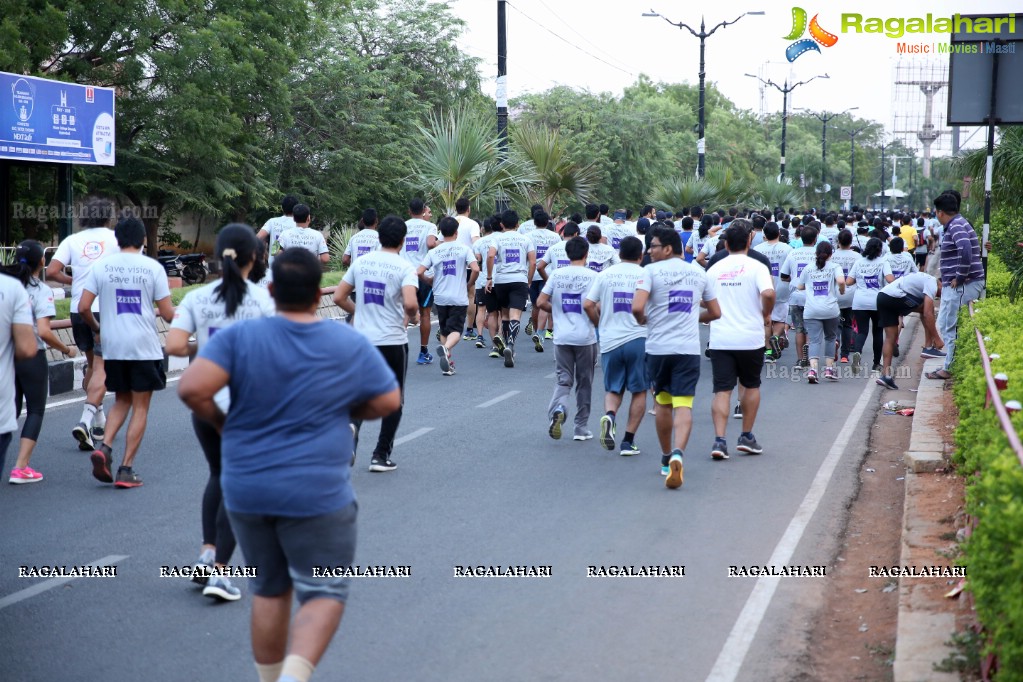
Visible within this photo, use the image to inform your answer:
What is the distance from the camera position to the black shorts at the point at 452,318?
47.4 feet

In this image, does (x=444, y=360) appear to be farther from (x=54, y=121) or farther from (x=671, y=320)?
(x=54, y=121)

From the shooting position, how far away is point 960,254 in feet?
42.5

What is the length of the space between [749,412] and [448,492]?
9.20 ft

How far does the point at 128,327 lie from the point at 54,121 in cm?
1530

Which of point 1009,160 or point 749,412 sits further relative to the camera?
point 1009,160

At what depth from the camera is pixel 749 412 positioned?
958cm

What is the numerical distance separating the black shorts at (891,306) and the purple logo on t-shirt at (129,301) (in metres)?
8.70

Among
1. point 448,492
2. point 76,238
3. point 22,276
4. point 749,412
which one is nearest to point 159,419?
point 76,238

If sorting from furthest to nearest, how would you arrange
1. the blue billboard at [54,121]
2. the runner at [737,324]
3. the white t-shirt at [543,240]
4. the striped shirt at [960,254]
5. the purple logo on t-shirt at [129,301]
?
the blue billboard at [54,121] < the white t-shirt at [543,240] < the striped shirt at [960,254] < the runner at [737,324] < the purple logo on t-shirt at [129,301]

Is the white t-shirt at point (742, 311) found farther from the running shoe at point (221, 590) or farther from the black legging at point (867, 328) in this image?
the black legging at point (867, 328)

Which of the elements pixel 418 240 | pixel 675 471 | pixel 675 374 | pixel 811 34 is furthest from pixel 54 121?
pixel 811 34

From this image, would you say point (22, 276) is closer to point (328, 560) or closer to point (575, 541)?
point (575, 541)

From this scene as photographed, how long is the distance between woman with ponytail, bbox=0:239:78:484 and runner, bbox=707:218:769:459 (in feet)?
16.5

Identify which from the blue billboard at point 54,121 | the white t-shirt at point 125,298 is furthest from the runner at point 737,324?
the blue billboard at point 54,121
